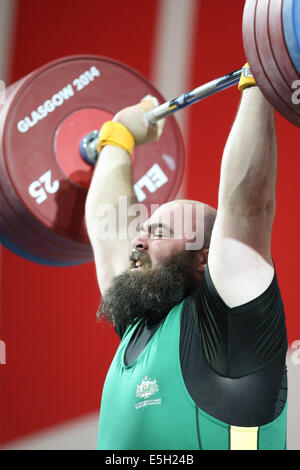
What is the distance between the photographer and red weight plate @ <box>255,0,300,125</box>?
1.19 m

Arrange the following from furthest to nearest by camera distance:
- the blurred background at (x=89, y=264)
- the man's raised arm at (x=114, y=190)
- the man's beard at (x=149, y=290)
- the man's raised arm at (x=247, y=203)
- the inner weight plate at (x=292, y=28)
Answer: the blurred background at (x=89, y=264) → the man's raised arm at (x=114, y=190) → the man's beard at (x=149, y=290) → the man's raised arm at (x=247, y=203) → the inner weight plate at (x=292, y=28)

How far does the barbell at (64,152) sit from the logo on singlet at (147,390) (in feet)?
2.54

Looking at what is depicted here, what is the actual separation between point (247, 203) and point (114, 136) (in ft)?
2.95

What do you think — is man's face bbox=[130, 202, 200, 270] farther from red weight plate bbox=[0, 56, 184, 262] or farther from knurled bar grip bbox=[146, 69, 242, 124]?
red weight plate bbox=[0, 56, 184, 262]

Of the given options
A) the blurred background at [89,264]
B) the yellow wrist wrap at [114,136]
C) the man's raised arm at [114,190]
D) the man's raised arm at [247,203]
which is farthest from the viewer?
the blurred background at [89,264]

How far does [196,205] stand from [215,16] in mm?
2130

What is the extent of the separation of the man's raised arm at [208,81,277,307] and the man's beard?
0.75 ft

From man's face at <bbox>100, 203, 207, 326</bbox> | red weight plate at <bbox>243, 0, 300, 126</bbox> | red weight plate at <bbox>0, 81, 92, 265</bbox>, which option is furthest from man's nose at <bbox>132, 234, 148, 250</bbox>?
red weight plate at <bbox>243, 0, 300, 126</bbox>

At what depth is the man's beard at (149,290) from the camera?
155cm

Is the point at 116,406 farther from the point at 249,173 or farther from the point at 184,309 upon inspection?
the point at 249,173

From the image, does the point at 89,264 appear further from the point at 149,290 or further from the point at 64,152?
the point at 149,290

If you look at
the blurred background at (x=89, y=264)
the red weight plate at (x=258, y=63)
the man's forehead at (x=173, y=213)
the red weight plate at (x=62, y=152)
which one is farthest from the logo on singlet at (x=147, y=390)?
the blurred background at (x=89, y=264)

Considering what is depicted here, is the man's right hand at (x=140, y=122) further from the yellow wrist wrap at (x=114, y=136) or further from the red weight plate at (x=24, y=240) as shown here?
the red weight plate at (x=24, y=240)

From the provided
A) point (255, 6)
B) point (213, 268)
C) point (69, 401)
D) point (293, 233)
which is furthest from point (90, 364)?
point (255, 6)
